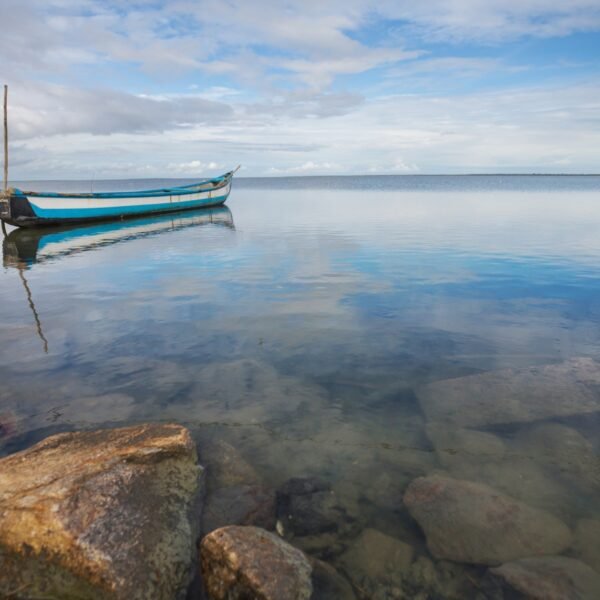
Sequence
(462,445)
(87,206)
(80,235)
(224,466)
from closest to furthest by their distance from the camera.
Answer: (224,466)
(462,445)
(80,235)
(87,206)

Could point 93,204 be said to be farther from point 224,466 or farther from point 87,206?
point 224,466

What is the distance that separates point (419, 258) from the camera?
21.4 m

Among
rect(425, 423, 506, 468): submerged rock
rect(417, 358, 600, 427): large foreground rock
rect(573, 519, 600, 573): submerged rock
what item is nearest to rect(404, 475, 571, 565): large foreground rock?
rect(573, 519, 600, 573): submerged rock

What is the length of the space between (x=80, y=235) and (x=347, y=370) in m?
30.1

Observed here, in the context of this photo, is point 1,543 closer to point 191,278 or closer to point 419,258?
point 191,278

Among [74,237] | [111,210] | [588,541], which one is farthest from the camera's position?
[111,210]

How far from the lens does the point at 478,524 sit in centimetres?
525

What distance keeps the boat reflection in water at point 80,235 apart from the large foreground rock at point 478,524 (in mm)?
22178

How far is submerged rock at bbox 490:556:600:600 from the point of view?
4375 mm

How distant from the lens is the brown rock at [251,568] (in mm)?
3926

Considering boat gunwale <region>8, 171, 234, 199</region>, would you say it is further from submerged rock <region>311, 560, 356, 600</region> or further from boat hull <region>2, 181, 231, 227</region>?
submerged rock <region>311, 560, 356, 600</region>

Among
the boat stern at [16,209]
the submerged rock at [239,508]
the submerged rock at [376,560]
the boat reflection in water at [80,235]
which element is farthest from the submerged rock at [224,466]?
the boat stern at [16,209]

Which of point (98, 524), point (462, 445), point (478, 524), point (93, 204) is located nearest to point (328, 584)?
point (478, 524)

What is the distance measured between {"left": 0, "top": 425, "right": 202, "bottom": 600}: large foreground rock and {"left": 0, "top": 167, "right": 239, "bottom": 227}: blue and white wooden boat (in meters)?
33.3
